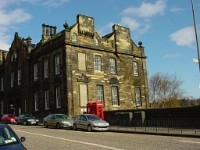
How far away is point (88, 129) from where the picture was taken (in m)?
23.4

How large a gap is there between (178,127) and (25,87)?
2754 centimetres

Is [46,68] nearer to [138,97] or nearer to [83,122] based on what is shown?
[138,97]

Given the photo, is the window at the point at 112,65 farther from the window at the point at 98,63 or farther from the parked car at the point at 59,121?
the parked car at the point at 59,121

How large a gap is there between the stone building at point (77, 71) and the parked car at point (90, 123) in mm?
9286

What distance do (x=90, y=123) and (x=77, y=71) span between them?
531 inches

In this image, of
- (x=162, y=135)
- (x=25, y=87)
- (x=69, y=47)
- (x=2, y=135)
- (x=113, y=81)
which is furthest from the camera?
(x=25, y=87)

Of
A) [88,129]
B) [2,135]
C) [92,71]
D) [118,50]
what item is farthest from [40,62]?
[2,135]

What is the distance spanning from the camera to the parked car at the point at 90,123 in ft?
74.9

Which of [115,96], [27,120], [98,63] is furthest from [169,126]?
[98,63]

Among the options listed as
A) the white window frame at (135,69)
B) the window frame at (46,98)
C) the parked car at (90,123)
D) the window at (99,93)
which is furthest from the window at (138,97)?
the parked car at (90,123)

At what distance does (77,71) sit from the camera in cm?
3578

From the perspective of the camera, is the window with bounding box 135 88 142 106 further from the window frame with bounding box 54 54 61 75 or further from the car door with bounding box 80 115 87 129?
the car door with bounding box 80 115 87 129

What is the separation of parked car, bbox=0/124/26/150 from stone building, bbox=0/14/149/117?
86.0ft

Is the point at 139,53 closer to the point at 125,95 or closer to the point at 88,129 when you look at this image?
the point at 125,95
